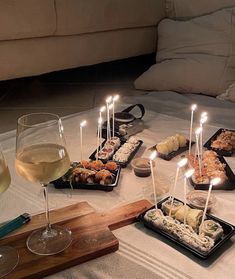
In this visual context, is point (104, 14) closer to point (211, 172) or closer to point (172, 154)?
point (172, 154)

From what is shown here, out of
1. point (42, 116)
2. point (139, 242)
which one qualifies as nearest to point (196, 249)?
point (139, 242)

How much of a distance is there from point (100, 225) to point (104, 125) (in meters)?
0.57

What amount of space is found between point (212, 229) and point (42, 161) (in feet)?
1.16

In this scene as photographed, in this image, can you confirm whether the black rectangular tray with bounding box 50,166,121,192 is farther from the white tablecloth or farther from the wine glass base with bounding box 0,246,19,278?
the wine glass base with bounding box 0,246,19,278

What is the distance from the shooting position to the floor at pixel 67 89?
5.74ft

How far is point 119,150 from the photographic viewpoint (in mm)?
1085

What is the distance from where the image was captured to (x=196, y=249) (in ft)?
2.30

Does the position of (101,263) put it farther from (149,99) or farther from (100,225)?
(149,99)

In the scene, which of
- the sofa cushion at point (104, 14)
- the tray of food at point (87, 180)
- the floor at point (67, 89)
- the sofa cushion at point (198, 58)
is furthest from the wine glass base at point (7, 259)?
the sofa cushion at point (198, 58)

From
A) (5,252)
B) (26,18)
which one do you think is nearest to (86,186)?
(5,252)

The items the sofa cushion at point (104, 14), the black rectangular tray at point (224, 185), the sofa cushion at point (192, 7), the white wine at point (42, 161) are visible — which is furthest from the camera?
the sofa cushion at point (192, 7)

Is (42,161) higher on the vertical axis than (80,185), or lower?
higher

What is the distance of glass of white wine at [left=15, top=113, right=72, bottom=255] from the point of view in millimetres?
593

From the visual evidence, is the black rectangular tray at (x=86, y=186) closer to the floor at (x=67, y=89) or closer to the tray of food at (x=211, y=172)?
the tray of food at (x=211, y=172)
